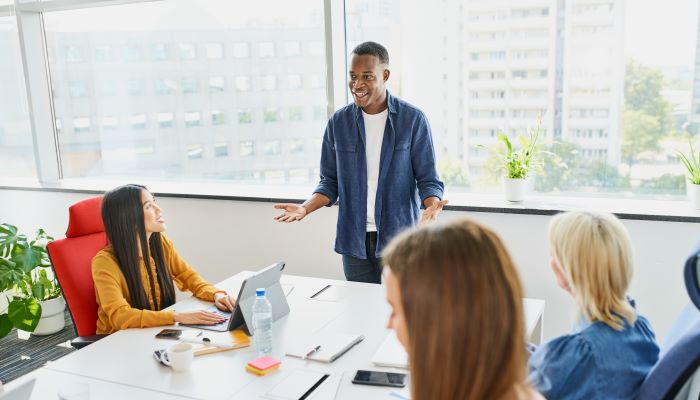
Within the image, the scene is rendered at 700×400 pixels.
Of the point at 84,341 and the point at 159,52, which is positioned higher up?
the point at 159,52

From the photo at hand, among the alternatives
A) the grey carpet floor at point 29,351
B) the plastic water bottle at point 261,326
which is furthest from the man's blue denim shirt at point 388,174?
the grey carpet floor at point 29,351

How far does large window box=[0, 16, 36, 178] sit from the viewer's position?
472 cm

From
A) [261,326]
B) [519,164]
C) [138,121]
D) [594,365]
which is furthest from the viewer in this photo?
[138,121]

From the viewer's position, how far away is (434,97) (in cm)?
353

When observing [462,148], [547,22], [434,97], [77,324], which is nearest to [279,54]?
[434,97]

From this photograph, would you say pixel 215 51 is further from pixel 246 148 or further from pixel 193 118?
pixel 246 148

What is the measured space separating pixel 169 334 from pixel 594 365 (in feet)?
4.34

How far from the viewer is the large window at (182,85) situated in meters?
3.91

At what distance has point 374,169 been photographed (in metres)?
2.85

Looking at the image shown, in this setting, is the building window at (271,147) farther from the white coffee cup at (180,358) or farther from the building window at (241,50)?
the white coffee cup at (180,358)

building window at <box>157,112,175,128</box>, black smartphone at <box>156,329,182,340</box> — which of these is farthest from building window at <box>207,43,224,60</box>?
black smartphone at <box>156,329,182,340</box>

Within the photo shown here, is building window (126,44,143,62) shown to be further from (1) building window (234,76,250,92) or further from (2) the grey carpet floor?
(2) the grey carpet floor

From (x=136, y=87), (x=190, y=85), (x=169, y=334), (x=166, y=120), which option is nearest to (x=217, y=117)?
(x=190, y=85)

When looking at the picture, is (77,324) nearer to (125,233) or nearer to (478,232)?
(125,233)
